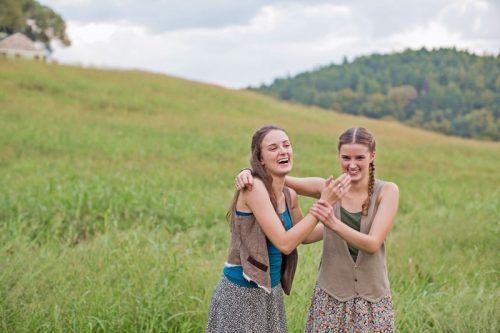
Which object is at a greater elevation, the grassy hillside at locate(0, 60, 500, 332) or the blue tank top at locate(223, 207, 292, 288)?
the blue tank top at locate(223, 207, 292, 288)

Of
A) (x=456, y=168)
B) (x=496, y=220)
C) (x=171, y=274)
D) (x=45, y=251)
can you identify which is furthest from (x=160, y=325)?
(x=456, y=168)

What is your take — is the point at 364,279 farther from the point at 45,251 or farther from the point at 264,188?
the point at 45,251

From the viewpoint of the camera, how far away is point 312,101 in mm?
64062

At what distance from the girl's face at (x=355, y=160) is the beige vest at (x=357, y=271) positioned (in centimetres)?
15

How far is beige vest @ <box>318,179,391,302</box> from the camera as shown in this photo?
136 inches

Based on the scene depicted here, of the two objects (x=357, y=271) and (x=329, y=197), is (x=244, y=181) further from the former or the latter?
(x=357, y=271)

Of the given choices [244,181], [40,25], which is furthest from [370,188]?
[40,25]

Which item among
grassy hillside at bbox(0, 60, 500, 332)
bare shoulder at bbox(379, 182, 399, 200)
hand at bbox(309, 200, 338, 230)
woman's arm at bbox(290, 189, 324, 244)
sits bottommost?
grassy hillside at bbox(0, 60, 500, 332)

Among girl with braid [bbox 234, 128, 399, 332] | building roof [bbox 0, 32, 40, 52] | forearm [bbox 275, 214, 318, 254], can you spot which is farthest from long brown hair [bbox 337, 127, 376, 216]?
building roof [bbox 0, 32, 40, 52]

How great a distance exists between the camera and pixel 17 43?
4869cm

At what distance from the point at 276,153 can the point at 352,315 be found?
3.05 ft

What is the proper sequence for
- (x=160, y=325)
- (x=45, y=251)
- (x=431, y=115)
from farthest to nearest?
(x=431, y=115)
(x=45, y=251)
(x=160, y=325)

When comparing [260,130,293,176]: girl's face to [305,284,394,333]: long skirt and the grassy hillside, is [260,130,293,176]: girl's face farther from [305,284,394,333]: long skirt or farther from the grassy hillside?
the grassy hillside

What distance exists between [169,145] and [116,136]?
1710mm
